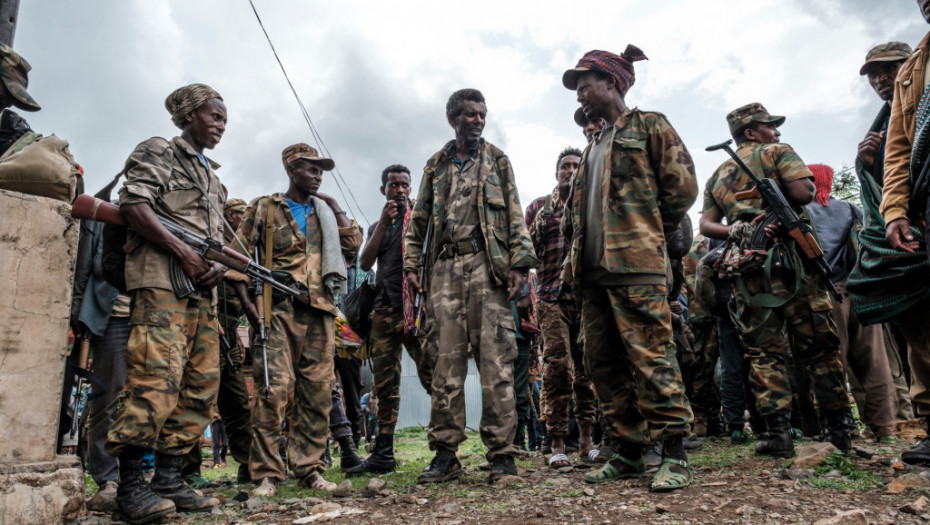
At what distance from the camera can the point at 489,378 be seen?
13.2ft

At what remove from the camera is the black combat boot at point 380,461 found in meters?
4.98

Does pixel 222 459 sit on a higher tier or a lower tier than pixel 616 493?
lower

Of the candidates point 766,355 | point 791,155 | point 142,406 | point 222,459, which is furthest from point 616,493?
point 222,459

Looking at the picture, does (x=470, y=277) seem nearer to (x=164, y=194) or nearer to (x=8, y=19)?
(x=164, y=194)

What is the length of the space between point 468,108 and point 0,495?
3.61 meters

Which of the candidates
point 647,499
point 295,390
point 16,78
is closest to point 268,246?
point 295,390

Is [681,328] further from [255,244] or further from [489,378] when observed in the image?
[255,244]

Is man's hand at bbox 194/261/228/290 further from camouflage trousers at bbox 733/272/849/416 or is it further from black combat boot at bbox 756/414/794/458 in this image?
black combat boot at bbox 756/414/794/458

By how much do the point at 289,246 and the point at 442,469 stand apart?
211cm

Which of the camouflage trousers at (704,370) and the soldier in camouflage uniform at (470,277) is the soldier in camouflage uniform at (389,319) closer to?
the soldier in camouflage uniform at (470,277)

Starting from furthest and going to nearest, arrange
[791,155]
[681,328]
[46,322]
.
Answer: [681,328] → [791,155] → [46,322]

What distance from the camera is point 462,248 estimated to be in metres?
4.36

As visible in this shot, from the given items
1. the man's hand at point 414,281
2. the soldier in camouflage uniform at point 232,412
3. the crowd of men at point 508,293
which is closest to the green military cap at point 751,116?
the crowd of men at point 508,293

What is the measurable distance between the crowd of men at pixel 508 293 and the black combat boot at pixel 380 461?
18 millimetres
